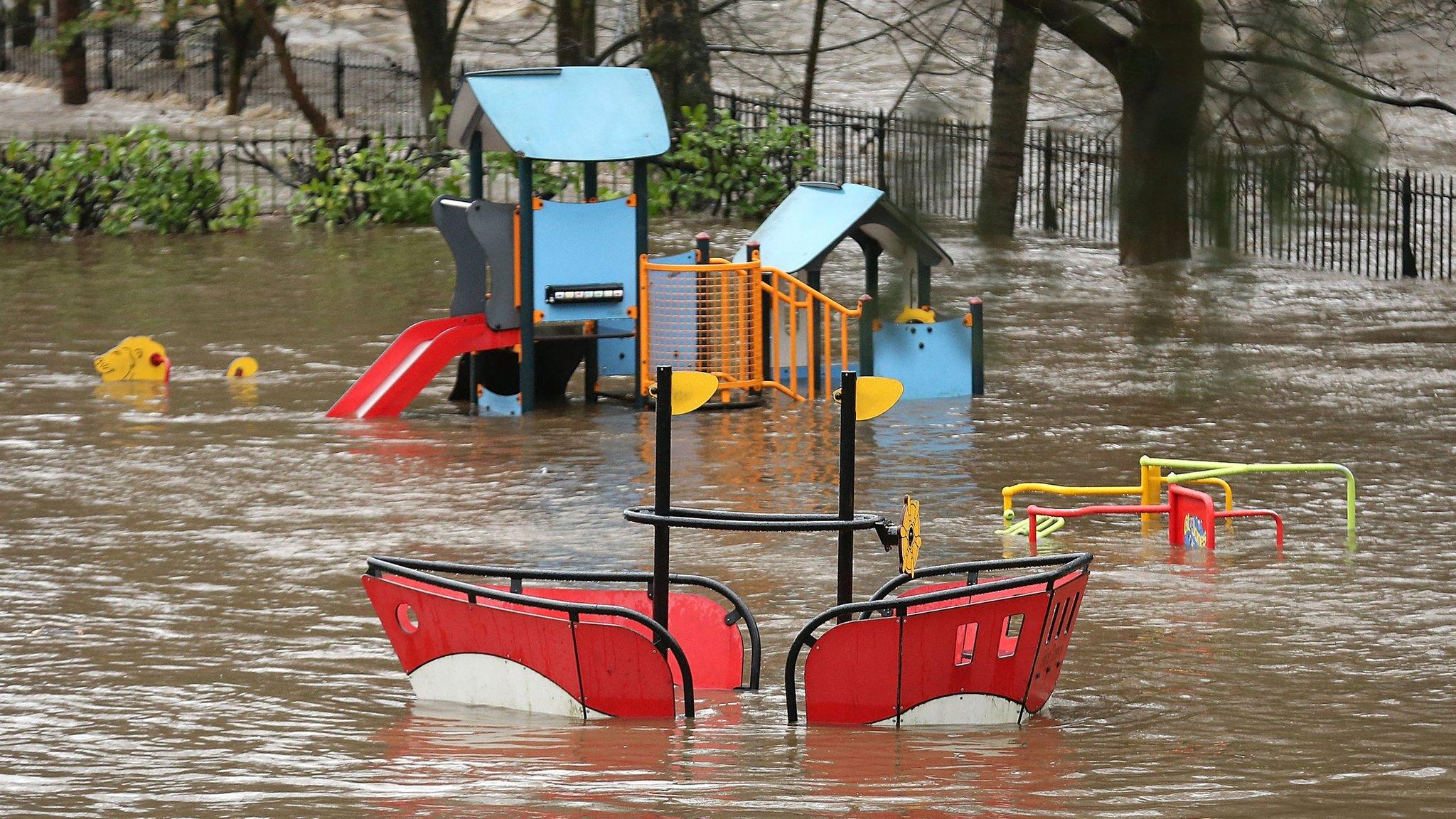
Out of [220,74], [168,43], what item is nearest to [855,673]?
[220,74]

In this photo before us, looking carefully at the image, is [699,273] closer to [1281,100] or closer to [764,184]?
[764,184]

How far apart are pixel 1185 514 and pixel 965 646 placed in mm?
3369

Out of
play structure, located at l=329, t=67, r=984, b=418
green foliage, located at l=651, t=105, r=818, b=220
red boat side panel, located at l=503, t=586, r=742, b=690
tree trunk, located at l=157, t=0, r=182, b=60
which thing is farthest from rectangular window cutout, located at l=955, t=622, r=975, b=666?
tree trunk, located at l=157, t=0, r=182, b=60

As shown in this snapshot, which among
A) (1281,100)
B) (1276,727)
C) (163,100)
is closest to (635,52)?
(1281,100)

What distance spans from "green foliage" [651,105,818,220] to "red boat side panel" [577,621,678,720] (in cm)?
1687

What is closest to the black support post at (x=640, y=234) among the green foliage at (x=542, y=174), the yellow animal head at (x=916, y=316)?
the green foliage at (x=542, y=174)

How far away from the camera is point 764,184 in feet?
79.4

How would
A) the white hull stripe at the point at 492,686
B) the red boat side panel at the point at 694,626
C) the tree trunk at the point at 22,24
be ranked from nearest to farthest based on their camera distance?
the white hull stripe at the point at 492,686 → the red boat side panel at the point at 694,626 → the tree trunk at the point at 22,24

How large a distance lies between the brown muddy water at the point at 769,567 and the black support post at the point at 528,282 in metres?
0.43

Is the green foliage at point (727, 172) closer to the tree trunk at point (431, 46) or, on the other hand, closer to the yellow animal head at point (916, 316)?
the tree trunk at point (431, 46)

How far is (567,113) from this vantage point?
14.2 m

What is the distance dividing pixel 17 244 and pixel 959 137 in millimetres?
24355

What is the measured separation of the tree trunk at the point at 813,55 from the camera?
150 centimetres

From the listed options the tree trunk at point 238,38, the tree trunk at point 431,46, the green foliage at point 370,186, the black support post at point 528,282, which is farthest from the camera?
the tree trunk at point 238,38
